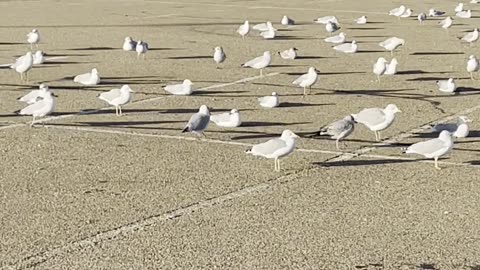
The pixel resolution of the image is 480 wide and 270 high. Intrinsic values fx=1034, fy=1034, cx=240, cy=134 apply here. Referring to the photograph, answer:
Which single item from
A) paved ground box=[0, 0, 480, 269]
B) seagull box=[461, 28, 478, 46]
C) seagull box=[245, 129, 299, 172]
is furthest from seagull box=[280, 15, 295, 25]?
seagull box=[245, 129, 299, 172]

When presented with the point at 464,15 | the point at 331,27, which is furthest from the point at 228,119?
the point at 464,15

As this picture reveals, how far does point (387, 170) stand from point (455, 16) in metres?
22.0

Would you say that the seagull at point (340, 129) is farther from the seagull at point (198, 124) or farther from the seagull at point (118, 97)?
the seagull at point (118, 97)

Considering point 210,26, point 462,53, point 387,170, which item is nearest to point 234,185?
point 387,170

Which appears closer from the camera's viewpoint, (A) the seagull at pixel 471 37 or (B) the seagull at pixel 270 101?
(B) the seagull at pixel 270 101

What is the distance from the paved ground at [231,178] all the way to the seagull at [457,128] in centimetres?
11

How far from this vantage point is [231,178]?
35.5 feet

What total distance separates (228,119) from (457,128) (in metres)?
2.98

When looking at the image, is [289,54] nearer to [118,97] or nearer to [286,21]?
[118,97]

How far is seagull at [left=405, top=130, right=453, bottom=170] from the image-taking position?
11219mm

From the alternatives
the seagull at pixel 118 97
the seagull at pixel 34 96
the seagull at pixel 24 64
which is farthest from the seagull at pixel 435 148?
the seagull at pixel 24 64

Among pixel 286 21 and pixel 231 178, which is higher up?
pixel 231 178

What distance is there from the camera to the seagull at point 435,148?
11219mm

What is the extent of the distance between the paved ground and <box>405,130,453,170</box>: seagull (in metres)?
0.19
